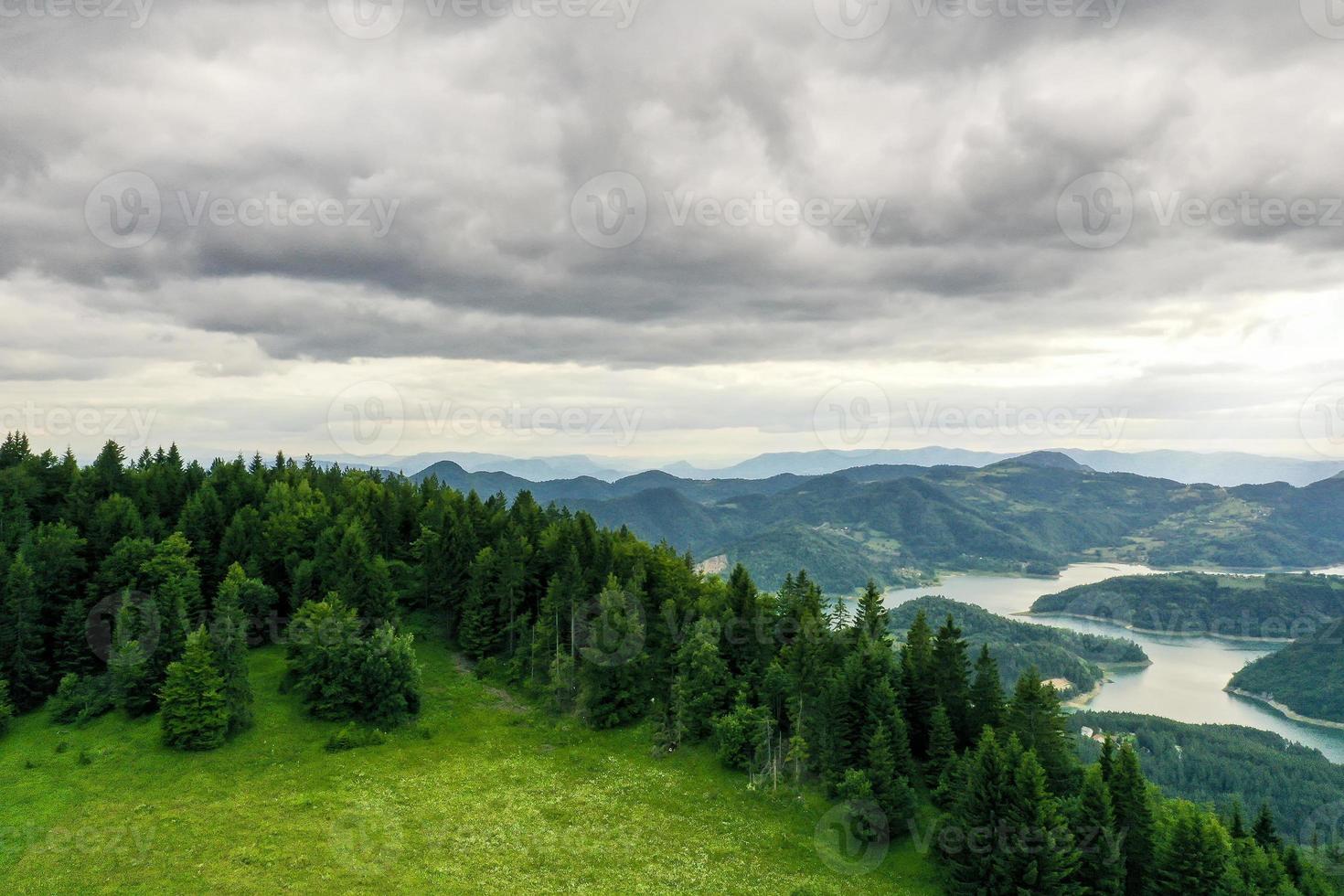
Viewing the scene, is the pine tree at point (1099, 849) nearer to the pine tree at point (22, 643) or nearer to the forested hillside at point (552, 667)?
the forested hillside at point (552, 667)

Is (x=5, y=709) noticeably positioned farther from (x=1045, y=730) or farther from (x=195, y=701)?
(x=1045, y=730)

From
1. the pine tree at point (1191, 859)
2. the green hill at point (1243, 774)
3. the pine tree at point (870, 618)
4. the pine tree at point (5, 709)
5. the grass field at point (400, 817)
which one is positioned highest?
the pine tree at point (870, 618)

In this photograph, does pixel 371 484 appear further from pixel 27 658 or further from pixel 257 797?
pixel 257 797

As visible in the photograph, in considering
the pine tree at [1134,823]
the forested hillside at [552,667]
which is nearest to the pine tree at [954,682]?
the forested hillside at [552,667]

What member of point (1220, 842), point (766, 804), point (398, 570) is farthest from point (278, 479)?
point (1220, 842)

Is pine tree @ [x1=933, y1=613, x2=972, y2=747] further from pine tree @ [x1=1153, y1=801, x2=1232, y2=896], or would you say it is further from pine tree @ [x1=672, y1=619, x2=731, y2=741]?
pine tree @ [x1=672, y1=619, x2=731, y2=741]
